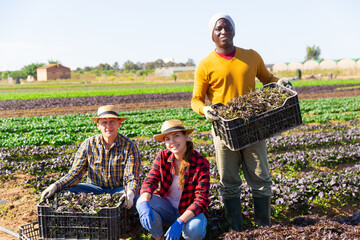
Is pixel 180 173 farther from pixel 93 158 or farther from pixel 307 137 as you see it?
pixel 307 137

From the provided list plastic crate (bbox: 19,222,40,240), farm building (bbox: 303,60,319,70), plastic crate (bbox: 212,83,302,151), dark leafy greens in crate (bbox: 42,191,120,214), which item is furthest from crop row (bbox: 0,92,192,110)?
farm building (bbox: 303,60,319,70)

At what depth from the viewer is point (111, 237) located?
3.38 meters

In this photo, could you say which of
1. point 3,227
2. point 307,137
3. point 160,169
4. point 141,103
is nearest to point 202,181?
point 160,169

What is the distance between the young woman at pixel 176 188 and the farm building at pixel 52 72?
88.8 m

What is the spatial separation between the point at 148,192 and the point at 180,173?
0.40 meters

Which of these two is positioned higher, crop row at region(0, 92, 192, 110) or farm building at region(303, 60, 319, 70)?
farm building at region(303, 60, 319, 70)

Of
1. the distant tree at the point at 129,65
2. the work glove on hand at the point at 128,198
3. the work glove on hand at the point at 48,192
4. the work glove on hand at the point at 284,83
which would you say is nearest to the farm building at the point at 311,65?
the distant tree at the point at 129,65

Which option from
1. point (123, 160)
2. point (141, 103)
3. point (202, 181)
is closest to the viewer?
point (202, 181)

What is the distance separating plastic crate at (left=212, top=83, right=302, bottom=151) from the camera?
134 inches

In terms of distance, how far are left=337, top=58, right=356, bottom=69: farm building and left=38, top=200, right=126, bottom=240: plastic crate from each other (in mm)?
70366

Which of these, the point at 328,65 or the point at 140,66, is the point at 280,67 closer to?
the point at 328,65

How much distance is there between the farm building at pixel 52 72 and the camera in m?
85.8

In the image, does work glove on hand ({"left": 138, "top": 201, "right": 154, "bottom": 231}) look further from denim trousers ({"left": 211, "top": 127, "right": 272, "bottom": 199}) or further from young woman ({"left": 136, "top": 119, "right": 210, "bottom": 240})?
denim trousers ({"left": 211, "top": 127, "right": 272, "bottom": 199})

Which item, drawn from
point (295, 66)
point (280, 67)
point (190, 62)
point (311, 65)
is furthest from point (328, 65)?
point (190, 62)
